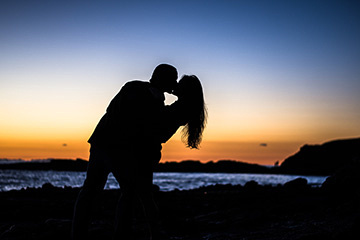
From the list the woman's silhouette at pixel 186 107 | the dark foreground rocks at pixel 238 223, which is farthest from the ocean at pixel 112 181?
the woman's silhouette at pixel 186 107

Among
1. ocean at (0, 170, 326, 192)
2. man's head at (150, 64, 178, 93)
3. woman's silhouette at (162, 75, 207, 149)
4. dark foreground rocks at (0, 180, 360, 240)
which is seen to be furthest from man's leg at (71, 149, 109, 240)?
ocean at (0, 170, 326, 192)

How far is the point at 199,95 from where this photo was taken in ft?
10.00

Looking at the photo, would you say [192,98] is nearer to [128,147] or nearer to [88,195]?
[128,147]

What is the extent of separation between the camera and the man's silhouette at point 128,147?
276 centimetres

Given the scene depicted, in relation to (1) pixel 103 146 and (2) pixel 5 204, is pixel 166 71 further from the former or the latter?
(2) pixel 5 204

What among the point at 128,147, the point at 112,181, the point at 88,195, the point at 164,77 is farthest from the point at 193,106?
the point at 112,181

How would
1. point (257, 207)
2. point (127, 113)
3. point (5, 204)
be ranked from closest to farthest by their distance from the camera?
point (127, 113), point (257, 207), point (5, 204)

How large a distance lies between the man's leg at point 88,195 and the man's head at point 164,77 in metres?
0.90

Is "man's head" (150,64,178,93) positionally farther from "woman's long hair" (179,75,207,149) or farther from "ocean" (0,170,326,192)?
"ocean" (0,170,326,192)

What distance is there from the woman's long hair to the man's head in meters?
0.13

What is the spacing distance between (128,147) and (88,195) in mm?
675

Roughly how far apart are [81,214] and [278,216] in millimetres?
4580

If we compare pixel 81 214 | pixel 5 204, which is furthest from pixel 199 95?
pixel 5 204

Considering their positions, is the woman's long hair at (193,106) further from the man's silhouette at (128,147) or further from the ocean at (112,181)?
the ocean at (112,181)
